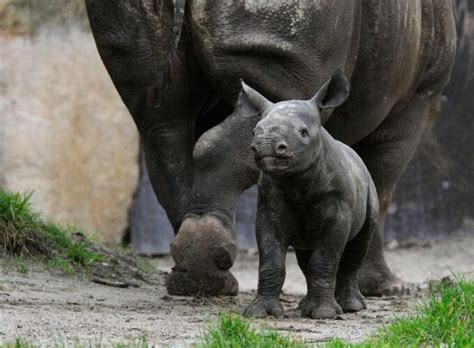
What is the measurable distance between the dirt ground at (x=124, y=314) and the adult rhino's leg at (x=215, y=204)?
15 cm

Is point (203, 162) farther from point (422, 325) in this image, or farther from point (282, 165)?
point (422, 325)

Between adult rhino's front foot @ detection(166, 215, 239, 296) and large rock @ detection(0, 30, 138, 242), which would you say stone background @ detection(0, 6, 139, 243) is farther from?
adult rhino's front foot @ detection(166, 215, 239, 296)

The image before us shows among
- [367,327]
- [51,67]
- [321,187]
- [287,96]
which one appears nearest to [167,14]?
[287,96]

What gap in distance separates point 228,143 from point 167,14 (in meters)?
0.70

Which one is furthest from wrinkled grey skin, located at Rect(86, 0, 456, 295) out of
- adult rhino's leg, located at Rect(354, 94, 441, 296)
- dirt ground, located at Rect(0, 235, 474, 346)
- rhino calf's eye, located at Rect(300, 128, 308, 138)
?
rhino calf's eye, located at Rect(300, 128, 308, 138)

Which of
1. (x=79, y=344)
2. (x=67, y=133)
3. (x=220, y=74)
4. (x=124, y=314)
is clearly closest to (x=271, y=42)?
(x=220, y=74)

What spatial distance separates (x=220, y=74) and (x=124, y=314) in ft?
4.01

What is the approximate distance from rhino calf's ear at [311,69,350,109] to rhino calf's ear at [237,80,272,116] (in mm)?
229

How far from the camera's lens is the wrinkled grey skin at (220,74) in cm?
595

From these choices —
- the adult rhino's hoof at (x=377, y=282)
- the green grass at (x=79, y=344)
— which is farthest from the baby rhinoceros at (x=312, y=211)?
the adult rhino's hoof at (x=377, y=282)

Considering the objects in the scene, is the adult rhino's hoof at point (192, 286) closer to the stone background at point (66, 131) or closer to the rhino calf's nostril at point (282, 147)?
the rhino calf's nostril at point (282, 147)

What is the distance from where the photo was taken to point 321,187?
5.47m

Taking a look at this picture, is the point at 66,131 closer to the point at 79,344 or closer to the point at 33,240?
the point at 33,240

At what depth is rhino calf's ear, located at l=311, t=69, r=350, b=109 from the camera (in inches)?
219
